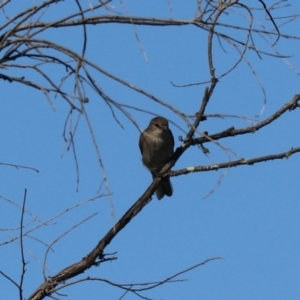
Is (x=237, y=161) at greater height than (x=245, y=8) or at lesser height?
lesser

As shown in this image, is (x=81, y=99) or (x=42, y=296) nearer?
→ (x=81, y=99)

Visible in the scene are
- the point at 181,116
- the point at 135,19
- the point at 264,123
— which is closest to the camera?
the point at 181,116

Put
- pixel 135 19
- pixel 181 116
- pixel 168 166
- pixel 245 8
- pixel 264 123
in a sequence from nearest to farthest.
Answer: pixel 181 116 → pixel 135 19 → pixel 245 8 → pixel 264 123 → pixel 168 166

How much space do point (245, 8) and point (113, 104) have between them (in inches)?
37.3

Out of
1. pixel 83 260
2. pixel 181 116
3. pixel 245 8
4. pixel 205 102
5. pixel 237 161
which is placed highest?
pixel 205 102

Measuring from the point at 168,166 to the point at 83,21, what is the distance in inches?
78.0

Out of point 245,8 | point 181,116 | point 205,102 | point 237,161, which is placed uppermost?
point 205,102

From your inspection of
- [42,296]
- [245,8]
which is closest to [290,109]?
[245,8]

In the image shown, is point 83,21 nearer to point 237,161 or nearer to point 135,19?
point 135,19

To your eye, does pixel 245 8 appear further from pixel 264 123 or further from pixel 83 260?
pixel 83 260

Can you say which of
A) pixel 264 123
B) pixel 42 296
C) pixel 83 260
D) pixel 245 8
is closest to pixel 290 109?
pixel 264 123

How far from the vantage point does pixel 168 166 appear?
4.23 metres

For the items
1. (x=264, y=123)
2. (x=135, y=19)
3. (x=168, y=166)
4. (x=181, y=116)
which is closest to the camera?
(x=181, y=116)

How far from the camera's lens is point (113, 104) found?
224 cm
